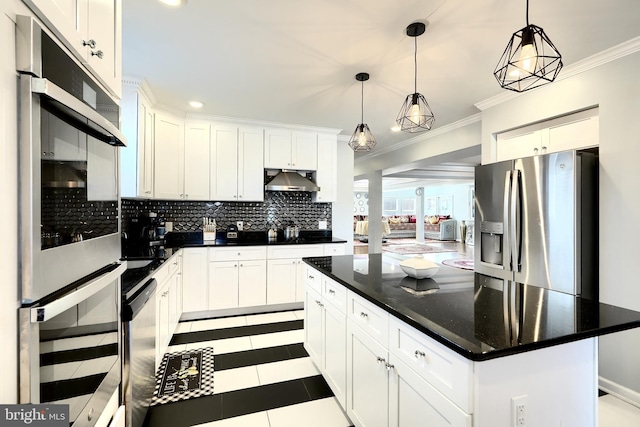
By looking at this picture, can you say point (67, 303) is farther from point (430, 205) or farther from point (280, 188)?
point (430, 205)

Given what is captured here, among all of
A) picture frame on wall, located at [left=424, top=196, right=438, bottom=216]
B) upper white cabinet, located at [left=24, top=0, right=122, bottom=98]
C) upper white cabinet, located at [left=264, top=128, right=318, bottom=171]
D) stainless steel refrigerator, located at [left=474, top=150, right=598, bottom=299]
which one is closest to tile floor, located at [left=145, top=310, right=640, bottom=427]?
stainless steel refrigerator, located at [left=474, top=150, right=598, bottom=299]

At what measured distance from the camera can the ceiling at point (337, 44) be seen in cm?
187

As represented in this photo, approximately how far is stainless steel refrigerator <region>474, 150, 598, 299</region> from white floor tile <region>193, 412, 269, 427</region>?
243cm

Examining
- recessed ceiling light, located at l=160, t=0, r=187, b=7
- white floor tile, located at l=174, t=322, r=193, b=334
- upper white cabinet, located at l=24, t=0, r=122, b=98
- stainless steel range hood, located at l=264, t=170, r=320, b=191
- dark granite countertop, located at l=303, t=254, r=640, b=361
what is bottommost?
white floor tile, located at l=174, t=322, r=193, b=334

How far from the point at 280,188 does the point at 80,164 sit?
3.11 m

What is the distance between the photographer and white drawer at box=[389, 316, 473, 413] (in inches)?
40.3

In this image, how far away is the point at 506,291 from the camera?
5.52ft

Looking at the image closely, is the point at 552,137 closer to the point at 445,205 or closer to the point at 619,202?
the point at 619,202

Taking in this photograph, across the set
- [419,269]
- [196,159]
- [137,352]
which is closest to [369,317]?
[419,269]

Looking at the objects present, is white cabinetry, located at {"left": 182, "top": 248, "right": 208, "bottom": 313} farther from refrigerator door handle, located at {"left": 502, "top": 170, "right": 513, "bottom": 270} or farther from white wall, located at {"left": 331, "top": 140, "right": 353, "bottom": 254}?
refrigerator door handle, located at {"left": 502, "top": 170, "right": 513, "bottom": 270}

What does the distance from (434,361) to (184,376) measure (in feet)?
7.03

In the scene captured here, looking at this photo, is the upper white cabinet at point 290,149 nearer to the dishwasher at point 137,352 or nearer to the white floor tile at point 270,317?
the white floor tile at point 270,317

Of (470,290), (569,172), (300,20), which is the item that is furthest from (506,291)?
(300,20)

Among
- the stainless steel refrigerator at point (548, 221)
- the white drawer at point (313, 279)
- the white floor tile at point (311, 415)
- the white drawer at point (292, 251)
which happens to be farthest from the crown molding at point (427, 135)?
the white floor tile at point (311, 415)
